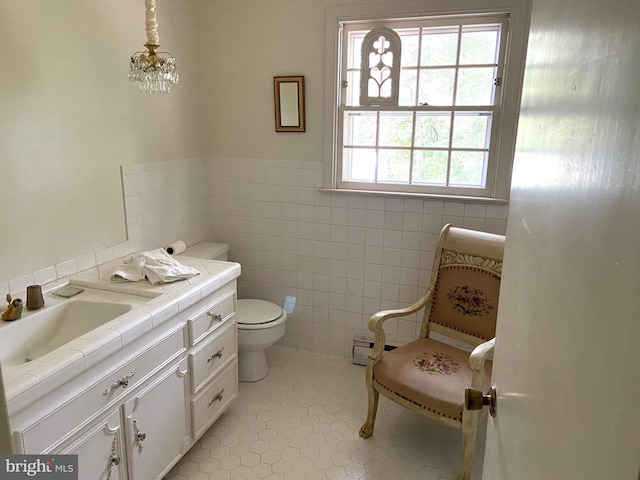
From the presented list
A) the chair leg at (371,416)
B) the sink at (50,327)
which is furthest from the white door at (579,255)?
the sink at (50,327)

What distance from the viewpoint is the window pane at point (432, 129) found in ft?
8.93

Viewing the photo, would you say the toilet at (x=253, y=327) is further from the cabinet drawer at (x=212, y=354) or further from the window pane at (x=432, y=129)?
the window pane at (x=432, y=129)

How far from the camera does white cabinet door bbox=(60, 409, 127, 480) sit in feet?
4.92

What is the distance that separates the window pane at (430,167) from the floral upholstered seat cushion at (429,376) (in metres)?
0.99

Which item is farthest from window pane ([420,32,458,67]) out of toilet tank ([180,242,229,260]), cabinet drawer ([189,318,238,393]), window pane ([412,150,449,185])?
cabinet drawer ([189,318,238,393])

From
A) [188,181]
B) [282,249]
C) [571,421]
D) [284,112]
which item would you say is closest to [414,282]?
[282,249]

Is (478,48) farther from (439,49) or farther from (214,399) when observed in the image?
(214,399)

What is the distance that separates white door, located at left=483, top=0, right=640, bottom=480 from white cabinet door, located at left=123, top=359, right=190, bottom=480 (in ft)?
4.49

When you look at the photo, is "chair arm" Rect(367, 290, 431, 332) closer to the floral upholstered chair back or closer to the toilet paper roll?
the floral upholstered chair back

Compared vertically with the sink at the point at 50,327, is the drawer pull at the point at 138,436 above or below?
below

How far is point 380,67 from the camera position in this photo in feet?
8.93

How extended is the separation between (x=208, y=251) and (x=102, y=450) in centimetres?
154

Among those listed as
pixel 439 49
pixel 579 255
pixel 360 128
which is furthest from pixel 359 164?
pixel 579 255

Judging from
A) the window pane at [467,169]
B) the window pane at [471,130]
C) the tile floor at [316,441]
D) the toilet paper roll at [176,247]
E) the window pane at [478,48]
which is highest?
the window pane at [478,48]
